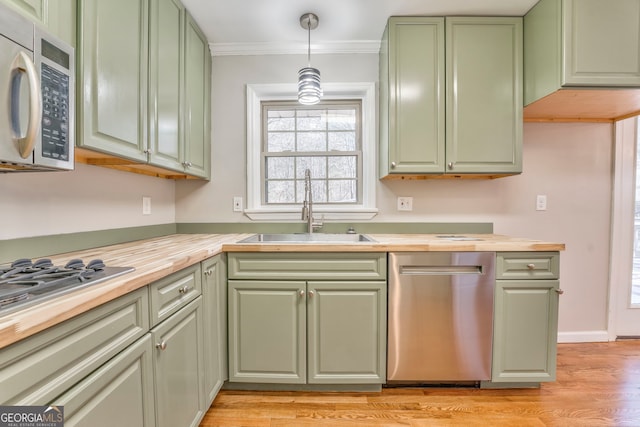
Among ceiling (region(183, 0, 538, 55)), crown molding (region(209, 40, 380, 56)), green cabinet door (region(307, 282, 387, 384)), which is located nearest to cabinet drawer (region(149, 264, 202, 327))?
green cabinet door (region(307, 282, 387, 384))

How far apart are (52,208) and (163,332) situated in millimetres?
796

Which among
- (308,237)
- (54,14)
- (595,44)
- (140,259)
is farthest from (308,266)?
(595,44)

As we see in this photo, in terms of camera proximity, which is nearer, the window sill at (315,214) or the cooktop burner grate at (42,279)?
the cooktop burner grate at (42,279)

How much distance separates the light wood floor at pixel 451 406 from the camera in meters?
1.59

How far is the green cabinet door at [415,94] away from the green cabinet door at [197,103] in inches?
50.2

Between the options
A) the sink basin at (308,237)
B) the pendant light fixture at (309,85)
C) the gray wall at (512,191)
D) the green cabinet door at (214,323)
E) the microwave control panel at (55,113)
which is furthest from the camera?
the gray wall at (512,191)

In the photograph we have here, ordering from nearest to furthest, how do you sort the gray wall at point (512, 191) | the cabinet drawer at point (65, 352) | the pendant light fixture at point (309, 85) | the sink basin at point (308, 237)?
1. the cabinet drawer at point (65, 352)
2. the pendant light fixture at point (309, 85)
3. the sink basin at point (308, 237)
4. the gray wall at point (512, 191)

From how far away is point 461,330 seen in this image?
176 centimetres

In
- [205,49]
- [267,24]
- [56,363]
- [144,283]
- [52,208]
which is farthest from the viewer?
[205,49]

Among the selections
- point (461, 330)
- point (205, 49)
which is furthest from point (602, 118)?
point (205, 49)

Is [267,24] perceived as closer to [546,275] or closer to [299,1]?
[299,1]

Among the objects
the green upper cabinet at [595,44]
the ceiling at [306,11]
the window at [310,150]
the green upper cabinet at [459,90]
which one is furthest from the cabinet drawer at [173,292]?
the green upper cabinet at [595,44]

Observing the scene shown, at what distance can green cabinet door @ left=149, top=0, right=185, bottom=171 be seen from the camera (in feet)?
5.10

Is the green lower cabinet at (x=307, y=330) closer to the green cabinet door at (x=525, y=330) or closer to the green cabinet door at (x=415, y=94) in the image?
the green cabinet door at (x=525, y=330)
